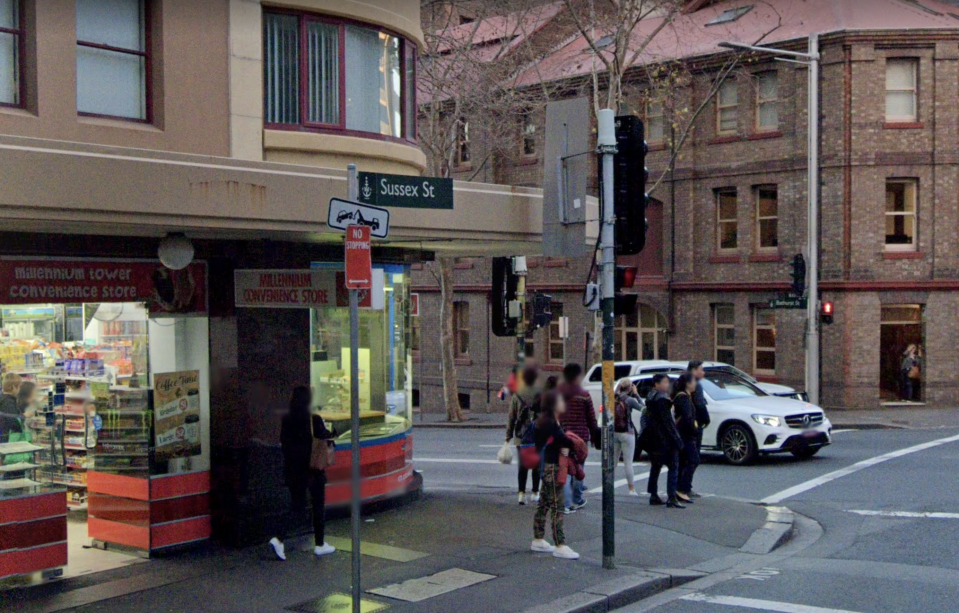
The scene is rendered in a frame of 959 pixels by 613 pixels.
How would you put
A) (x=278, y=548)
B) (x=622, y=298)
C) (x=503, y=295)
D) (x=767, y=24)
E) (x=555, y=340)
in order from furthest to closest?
(x=555, y=340)
(x=767, y=24)
(x=503, y=295)
(x=278, y=548)
(x=622, y=298)

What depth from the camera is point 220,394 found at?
10430 millimetres

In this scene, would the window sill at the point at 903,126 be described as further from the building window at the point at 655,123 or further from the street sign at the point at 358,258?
the street sign at the point at 358,258

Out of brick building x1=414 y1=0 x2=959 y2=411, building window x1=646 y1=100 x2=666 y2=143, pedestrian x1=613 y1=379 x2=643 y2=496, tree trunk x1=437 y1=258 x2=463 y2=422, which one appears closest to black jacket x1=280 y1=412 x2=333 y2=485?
pedestrian x1=613 y1=379 x2=643 y2=496

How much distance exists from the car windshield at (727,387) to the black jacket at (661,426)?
16.3 feet

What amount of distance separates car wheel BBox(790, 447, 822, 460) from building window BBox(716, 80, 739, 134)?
15228 mm

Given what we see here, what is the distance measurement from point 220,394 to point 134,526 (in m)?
1.50

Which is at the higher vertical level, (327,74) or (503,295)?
(327,74)

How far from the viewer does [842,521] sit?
A: 12.3m

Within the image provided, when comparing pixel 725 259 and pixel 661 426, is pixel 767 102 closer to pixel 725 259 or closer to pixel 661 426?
pixel 725 259

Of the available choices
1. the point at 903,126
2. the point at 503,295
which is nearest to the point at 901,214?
the point at 903,126

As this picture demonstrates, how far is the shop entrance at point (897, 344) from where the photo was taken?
28203 mm

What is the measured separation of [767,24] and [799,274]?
892 centimetres

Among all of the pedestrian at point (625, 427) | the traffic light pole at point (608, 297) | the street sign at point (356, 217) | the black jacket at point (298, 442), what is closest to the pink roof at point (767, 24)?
the pedestrian at point (625, 427)

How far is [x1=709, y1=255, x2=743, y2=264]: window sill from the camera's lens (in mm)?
30625
